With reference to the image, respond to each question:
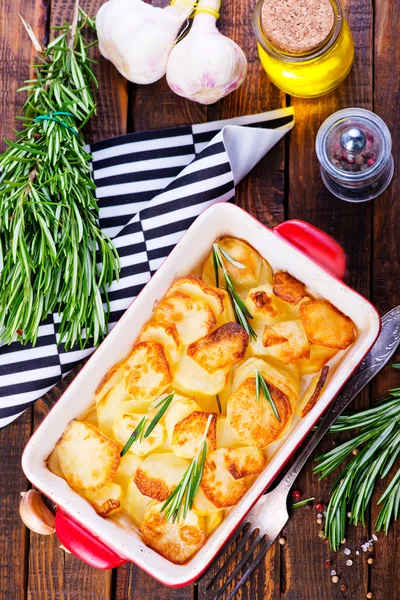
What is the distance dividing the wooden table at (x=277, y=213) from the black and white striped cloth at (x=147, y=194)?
0.05m

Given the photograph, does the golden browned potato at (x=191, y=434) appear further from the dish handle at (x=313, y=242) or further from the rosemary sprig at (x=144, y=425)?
the dish handle at (x=313, y=242)

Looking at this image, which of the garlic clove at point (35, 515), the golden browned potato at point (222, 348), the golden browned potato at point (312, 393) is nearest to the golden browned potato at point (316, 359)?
the golden browned potato at point (312, 393)

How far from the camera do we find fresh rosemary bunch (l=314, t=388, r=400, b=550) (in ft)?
5.11

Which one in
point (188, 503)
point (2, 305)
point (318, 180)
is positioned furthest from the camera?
point (318, 180)

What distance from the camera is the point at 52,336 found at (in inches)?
63.6

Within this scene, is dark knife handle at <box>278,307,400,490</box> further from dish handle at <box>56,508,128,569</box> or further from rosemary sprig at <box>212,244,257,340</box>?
dish handle at <box>56,508,128,569</box>

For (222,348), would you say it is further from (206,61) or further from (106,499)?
(206,61)

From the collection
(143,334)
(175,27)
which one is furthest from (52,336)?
(175,27)

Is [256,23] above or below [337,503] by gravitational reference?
above

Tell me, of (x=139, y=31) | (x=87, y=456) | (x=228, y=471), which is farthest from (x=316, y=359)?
(x=139, y=31)

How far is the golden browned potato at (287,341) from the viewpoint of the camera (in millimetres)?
1427

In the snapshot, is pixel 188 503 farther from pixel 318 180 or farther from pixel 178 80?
pixel 178 80

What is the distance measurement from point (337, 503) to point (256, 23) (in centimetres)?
99

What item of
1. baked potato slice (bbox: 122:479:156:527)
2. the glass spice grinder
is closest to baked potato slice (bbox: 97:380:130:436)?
baked potato slice (bbox: 122:479:156:527)
